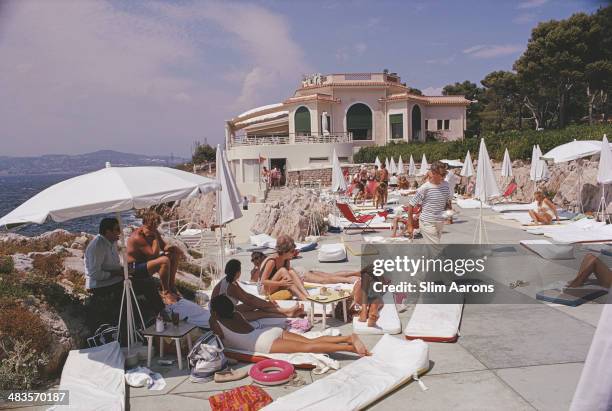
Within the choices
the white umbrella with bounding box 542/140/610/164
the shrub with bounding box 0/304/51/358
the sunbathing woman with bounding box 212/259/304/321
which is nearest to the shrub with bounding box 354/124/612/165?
the white umbrella with bounding box 542/140/610/164

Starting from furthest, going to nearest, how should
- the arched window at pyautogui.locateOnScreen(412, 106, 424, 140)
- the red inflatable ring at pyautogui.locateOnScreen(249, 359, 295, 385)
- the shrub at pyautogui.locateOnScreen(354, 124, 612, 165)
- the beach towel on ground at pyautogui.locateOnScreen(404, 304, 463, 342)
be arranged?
the arched window at pyautogui.locateOnScreen(412, 106, 424, 140)
the shrub at pyautogui.locateOnScreen(354, 124, 612, 165)
the beach towel on ground at pyautogui.locateOnScreen(404, 304, 463, 342)
the red inflatable ring at pyautogui.locateOnScreen(249, 359, 295, 385)

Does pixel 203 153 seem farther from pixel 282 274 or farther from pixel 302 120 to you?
pixel 282 274

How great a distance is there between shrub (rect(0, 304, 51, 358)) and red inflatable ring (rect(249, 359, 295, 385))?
6.89 ft

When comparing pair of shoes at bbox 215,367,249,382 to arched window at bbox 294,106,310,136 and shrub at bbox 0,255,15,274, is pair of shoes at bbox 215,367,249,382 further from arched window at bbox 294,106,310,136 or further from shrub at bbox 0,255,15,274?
arched window at bbox 294,106,310,136

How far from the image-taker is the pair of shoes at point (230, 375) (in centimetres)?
432

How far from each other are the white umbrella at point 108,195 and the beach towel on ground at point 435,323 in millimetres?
2867

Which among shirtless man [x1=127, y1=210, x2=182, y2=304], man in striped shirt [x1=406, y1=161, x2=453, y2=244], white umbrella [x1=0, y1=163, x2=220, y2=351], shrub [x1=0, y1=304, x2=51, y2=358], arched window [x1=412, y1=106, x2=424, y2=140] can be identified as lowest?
shrub [x1=0, y1=304, x2=51, y2=358]

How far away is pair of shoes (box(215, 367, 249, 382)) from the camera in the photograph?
14.2ft

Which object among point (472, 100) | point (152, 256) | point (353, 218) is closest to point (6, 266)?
point (152, 256)

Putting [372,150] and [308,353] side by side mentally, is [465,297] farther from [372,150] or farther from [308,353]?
[372,150]

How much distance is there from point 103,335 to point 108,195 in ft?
5.80

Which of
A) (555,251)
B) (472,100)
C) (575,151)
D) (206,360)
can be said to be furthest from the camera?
(472,100)

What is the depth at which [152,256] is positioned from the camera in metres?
6.45

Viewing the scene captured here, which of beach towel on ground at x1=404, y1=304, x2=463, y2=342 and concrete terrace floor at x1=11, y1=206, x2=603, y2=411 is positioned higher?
beach towel on ground at x1=404, y1=304, x2=463, y2=342
